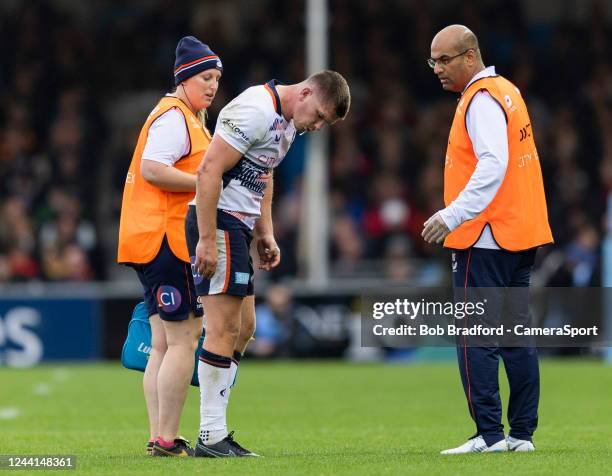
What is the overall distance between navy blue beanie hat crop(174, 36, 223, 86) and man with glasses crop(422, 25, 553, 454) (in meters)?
1.29

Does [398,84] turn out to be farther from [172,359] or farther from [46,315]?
[172,359]

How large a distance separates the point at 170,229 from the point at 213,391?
3.16 feet

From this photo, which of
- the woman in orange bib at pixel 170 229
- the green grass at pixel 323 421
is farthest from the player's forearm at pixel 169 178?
the green grass at pixel 323 421

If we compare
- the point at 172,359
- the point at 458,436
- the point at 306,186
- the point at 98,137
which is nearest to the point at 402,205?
the point at 306,186

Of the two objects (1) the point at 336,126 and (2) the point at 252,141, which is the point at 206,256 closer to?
(2) the point at 252,141

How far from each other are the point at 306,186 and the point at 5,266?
4672 millimetres

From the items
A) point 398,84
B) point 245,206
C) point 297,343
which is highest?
point 398,84

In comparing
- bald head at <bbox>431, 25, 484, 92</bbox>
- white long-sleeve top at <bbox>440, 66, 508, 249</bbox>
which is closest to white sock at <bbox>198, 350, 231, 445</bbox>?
white long-sleeve top at <bbox>440, 66, 508, 249</bbox>

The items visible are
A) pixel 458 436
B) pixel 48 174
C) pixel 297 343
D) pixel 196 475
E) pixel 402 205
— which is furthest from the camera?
pixel 48 174

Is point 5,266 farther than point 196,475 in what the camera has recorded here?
Yes

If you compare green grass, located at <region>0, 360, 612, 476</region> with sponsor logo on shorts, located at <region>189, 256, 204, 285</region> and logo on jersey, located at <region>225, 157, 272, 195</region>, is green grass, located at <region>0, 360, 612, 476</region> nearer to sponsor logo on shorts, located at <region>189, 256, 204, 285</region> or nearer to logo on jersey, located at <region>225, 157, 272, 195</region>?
sponsor logo on shorts, located at <region>189, 256, 204, 285</region>

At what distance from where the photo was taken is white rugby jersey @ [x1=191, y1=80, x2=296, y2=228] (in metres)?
7.39

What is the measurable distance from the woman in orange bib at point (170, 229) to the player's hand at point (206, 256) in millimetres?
494

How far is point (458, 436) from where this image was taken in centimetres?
917
